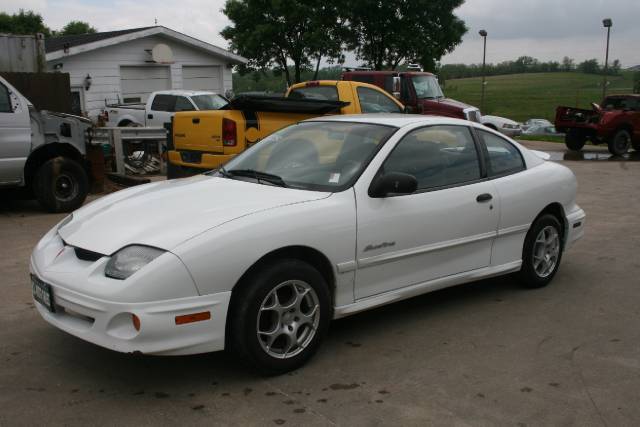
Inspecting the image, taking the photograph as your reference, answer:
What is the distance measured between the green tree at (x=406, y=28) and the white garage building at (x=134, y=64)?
5.41 meters

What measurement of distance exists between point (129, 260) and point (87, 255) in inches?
14.4

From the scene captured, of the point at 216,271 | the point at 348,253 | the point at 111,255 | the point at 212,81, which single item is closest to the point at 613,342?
the point at 348,253

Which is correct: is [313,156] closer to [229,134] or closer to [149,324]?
[149,324]

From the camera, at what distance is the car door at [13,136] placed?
838 cm

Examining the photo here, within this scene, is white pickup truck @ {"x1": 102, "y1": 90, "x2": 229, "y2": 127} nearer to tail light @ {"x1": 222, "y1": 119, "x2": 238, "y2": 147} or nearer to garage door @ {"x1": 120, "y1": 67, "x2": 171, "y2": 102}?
garage door @ {"x1": 120, "y1": 67, "x2": 171, "y2": 102}

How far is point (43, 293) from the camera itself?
3789mm

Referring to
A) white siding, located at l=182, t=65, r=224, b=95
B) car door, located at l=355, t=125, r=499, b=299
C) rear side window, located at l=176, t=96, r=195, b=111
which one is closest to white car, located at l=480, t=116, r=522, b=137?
white siding, located at l=182, t=65, r=224, b=95

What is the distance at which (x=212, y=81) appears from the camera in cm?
2267

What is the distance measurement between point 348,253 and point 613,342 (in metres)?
1.96

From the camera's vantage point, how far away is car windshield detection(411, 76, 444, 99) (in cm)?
1480

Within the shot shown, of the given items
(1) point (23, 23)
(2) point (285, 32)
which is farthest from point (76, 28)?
(2) point (285, 32)

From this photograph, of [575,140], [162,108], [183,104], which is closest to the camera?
[183,104]

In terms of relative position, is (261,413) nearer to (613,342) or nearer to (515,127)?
(613,342)

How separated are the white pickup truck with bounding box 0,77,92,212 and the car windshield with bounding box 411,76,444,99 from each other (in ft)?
25.6
